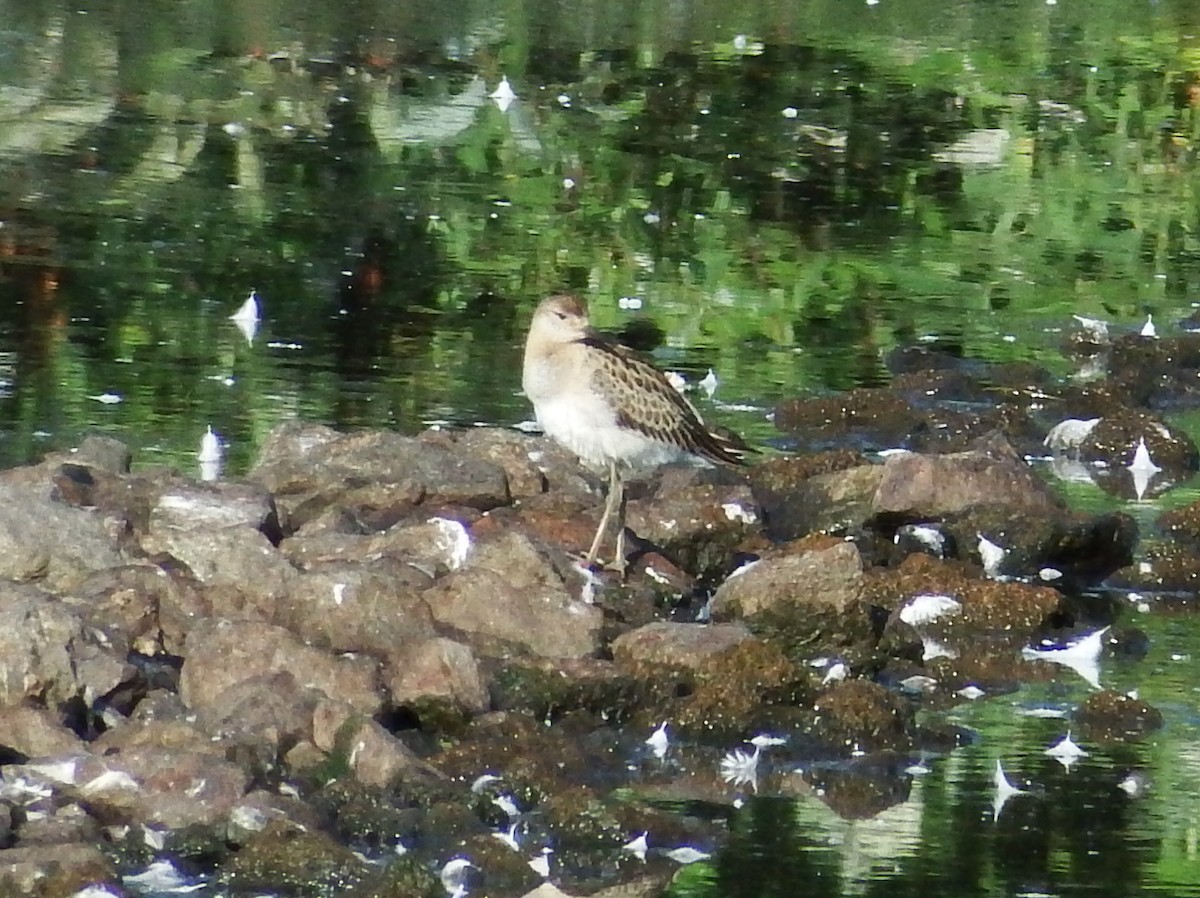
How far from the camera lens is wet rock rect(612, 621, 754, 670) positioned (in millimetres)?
7309

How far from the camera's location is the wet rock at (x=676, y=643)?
7.31m

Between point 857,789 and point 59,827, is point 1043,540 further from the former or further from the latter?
point 59,827

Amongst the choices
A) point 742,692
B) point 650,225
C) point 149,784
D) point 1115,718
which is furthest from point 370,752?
point 650,225

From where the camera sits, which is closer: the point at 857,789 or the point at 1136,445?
the point at 857,789

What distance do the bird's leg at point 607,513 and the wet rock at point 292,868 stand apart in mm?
2595

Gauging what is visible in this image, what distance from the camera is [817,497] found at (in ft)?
29.6

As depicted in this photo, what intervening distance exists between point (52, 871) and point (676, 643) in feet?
7.49

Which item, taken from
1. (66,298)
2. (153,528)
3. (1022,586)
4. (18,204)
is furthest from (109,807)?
(18,204)

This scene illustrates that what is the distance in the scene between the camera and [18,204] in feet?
44.3

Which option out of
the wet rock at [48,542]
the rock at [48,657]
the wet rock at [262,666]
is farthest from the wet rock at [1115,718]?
the wet rock at [48,542]

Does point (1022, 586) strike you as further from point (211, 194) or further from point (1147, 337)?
point (211, 194)

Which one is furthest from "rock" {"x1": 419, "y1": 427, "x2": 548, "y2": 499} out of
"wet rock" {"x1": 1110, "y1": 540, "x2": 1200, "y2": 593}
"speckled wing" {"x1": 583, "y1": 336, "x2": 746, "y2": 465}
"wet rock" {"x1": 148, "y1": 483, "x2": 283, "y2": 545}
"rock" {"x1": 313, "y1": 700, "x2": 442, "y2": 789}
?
"rock" {"x1": 313, "y1": 700, "x2": 442, "y2": 789}

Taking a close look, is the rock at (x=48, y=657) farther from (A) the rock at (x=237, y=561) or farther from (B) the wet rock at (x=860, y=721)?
(B) the wet rock at (x=860, y=721)

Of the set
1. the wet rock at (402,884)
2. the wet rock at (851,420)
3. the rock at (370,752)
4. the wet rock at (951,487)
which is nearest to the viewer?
the wet rock at (402,884)
